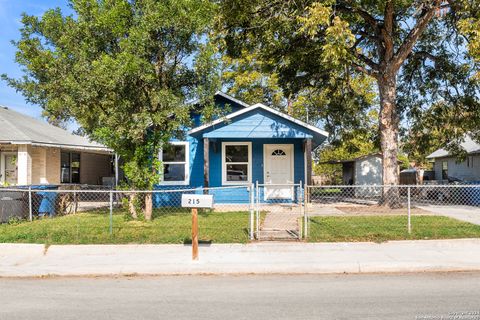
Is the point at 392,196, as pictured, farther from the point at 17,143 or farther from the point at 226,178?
the point at 17,143

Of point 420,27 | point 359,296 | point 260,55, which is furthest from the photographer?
point 260,55

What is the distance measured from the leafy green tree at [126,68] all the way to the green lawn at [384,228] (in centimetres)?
485

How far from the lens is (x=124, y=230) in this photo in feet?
34.4

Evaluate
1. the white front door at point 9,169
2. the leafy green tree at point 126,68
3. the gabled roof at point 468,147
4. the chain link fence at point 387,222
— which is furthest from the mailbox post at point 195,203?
the gabled roof at point 468,147

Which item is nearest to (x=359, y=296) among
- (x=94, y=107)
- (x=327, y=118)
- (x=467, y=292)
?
(x=467, y=292)

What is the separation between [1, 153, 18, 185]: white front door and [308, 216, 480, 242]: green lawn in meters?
13.3

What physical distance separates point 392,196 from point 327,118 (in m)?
8.71

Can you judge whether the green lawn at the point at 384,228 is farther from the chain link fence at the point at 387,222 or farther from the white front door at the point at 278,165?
the white front door at the point at 278,165

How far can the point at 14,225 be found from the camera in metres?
11.7

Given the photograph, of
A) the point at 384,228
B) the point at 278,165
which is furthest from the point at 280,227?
the point at 278,165

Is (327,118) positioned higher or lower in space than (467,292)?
higher

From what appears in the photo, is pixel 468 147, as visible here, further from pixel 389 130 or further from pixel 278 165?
pixel 278 165

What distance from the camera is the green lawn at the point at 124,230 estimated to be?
9461mm

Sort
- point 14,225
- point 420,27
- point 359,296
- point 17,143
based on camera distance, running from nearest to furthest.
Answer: point 359,296, point 14,225, point 420,27, point 17,143
